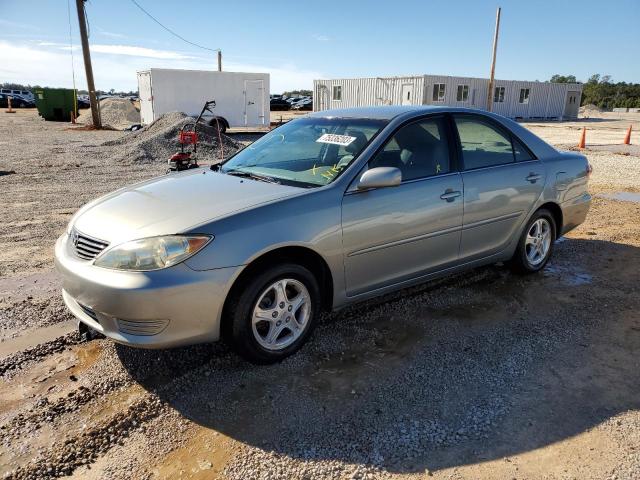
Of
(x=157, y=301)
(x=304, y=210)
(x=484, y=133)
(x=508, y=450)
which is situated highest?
(x=484, y=133)

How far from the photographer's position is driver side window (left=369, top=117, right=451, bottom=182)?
3.88 meters

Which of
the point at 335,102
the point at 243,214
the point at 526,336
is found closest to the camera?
the point at 243,214

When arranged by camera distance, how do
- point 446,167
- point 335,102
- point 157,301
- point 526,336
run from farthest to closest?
1. point 335,102
2. point 446,167
3. point 526,336
4. point 157,301

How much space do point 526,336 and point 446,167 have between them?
1.47 m

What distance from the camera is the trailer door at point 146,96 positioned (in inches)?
893

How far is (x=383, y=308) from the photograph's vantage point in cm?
→ 430

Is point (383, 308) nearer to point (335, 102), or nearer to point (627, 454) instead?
point (627, 454)

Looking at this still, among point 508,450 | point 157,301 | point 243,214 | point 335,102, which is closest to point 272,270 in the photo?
point 243,214

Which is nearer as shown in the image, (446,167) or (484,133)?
(446,167)

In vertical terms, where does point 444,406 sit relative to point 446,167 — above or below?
below

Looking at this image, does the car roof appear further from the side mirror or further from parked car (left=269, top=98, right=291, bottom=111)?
parked car (left=269, top=98, right=291, bottom=111)

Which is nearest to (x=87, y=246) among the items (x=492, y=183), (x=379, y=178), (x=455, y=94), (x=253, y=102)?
(x=379, y=178)

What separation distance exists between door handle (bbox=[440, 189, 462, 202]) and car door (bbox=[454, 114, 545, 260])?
0.11 meters

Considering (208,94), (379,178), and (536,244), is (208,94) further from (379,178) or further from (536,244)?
(379,178)
